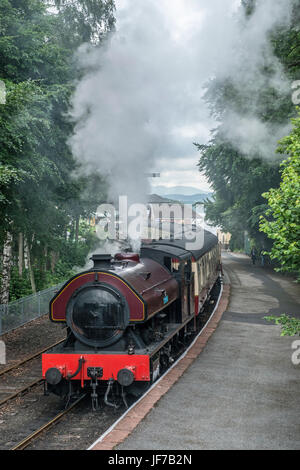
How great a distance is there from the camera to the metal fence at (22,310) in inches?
598

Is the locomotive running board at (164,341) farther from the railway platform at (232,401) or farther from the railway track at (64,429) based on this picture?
the railway track at (64,429)

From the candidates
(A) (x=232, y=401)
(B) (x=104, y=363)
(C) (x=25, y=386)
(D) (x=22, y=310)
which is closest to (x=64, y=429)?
(B) (x=104, y=363)

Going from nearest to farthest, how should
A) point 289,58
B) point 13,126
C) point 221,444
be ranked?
point 221,444 < point 13,126 < point 289,58

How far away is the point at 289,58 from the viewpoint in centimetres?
1772

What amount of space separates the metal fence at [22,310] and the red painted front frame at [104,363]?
6.79 meters

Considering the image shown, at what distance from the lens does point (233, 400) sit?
28.0ft

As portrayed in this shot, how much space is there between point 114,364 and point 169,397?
3.94 feet

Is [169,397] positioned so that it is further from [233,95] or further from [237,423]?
[233,95]

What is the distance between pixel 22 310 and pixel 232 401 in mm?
9832

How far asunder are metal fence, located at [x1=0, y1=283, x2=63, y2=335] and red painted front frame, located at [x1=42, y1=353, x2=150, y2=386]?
6787 millimetres

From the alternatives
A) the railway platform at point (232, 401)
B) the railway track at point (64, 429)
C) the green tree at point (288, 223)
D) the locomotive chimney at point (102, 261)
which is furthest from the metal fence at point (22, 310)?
the green tree at point (288, 223)

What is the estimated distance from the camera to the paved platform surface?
6.82 m

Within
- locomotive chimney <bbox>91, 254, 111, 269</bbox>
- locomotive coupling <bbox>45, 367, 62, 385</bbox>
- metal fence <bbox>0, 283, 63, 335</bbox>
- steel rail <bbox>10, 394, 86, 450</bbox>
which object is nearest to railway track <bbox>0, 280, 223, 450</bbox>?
steel rail <bbox>10, 394, 86, 450</bbox>

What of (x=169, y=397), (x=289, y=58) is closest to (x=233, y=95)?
(x=289, y=58)
